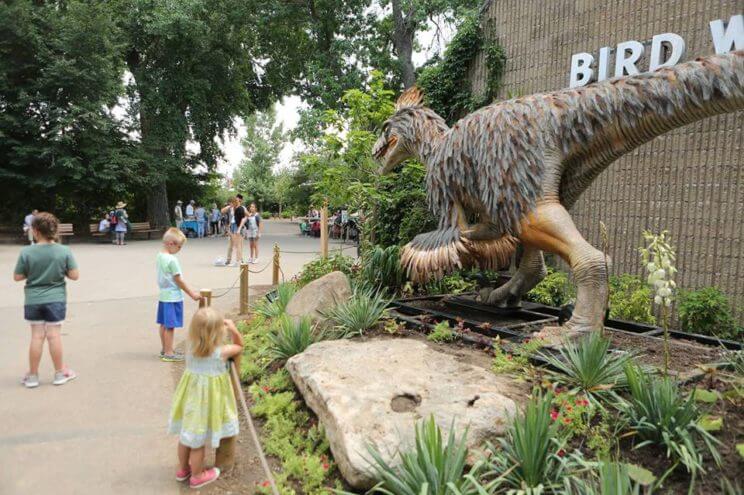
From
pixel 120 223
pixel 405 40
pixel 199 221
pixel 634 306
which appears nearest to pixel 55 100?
pixel 120 223

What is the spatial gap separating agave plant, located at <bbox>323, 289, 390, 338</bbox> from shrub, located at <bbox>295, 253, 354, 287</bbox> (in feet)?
9.18

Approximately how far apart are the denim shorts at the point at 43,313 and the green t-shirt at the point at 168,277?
0.98m

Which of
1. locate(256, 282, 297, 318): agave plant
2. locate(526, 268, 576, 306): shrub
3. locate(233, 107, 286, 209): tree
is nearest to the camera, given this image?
locate(256, 282, 297, 318): agave plant

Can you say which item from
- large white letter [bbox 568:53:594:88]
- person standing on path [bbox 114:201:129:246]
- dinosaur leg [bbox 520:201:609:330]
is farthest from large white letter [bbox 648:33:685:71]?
person standing on path [bbox 114:201:129:246]

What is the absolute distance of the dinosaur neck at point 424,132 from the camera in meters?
5.90

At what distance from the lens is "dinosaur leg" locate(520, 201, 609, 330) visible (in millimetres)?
4203

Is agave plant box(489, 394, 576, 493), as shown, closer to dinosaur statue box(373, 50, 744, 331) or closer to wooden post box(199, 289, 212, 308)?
dinosaur statue box(373, 50, 744, 331)

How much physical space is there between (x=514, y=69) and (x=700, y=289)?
4.91m

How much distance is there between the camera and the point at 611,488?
7.77ft

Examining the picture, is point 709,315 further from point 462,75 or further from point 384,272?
point 462,75

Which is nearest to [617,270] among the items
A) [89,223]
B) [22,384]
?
[22,384]

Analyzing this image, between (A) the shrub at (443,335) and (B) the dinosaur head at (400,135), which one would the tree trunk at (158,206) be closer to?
(B) the dinosaur head at (400,135)

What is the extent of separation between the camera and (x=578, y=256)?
4.24 m

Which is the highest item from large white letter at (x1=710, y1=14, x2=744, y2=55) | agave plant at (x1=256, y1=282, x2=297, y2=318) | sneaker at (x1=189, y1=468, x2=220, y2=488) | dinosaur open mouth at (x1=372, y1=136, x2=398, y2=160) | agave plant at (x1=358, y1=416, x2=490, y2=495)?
large white letter at (x1=710, y1=14, x2=744, y2=55)
